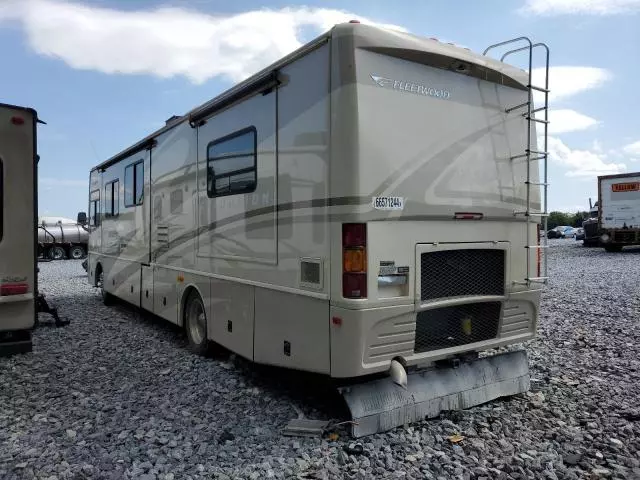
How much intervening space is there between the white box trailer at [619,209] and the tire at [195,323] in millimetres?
20510

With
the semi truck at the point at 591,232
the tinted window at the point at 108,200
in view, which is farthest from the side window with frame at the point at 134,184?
the semi truck at the point at 591,232

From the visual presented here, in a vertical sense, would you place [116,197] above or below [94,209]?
above

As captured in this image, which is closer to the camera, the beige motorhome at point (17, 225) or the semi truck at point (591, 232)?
the beige motorhome at point (17, 225)

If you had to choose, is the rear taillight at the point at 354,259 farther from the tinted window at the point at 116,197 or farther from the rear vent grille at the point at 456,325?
the tinted window at the point at 116,197

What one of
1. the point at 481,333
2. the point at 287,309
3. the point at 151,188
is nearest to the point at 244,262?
the point at 287,309

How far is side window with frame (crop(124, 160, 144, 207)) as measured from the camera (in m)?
7.93

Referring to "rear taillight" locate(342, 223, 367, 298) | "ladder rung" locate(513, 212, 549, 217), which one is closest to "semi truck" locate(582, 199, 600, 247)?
"ladder rung" locate(513, 212, 549, 217)

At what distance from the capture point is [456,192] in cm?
426

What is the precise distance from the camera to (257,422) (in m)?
4.18

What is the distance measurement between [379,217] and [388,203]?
143mm

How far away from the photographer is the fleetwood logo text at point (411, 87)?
12.6 feet

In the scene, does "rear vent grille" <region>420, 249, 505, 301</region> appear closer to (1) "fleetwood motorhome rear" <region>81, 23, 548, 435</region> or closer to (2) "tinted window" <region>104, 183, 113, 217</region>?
(1) "fleetwood motorhome rear" <region>81, 23, 548, 435</region>

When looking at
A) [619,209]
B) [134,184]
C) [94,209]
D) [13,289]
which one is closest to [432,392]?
[13,289]

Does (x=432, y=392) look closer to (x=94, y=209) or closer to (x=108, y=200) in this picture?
(x=108, y=200)
